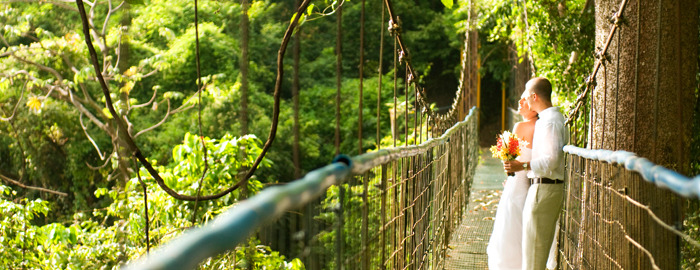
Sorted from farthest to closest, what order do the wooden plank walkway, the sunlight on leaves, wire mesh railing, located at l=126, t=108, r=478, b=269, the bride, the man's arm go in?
the sunlight on leaves → the wooden plank walkway → the bride → the man's arm → wire mesh railing, located at l=126, t=108, r=478, b=269

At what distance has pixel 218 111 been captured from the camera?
14.0 m

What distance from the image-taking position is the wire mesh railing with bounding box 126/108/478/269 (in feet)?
1.55

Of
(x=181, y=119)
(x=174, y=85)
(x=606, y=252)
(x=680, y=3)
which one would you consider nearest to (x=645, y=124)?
(x=680, y=3)

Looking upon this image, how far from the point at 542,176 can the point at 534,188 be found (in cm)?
7

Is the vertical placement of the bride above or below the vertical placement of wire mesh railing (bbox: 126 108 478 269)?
below

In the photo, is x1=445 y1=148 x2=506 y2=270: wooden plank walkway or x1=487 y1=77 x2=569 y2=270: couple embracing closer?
x1=487 y1=77 x2=569 y2=270: couple embracing

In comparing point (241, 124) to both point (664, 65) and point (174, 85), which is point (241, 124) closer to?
point (174, 85)

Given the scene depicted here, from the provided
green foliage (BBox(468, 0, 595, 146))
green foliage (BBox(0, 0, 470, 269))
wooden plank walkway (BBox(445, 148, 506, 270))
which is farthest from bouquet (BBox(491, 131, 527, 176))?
green foliage (BBox(468, 0, 595, 146))

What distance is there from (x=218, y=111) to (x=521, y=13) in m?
7.94

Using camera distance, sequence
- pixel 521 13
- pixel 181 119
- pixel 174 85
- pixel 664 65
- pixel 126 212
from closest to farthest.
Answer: pixel 664 65
pixel 126 212
pixel 521 13
pixel 181 119
pixel 174 85

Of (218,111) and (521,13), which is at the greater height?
(521,13)

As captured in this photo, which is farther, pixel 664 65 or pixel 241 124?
pixel 241 124

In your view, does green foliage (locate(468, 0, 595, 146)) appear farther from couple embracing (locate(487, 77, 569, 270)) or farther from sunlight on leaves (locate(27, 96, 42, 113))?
sunlight on leaves (locate(27, 96, 42, 113))

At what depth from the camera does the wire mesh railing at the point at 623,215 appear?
105 centimetres
